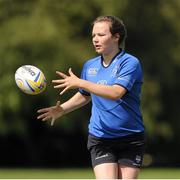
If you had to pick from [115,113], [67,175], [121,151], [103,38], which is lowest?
[67,175]

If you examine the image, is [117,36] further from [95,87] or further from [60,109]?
[60,109]

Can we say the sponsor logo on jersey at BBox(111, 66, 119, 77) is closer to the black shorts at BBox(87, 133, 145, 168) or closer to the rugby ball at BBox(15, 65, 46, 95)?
the black shorts at BBox(87, 133, 145, 168)

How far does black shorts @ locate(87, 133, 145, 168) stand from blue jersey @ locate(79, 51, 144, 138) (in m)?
0.05

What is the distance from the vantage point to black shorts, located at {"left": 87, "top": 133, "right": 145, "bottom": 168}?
629cm

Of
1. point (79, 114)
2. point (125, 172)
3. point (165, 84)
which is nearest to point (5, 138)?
point (79, 114)

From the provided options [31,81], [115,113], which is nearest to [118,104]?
[115,113]

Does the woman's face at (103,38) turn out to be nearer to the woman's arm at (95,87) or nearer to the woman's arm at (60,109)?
the woman's arm at (95,87)

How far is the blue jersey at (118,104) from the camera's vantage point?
625cm

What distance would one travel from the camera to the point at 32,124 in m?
23.0

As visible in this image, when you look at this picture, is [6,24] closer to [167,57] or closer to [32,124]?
[32,124]

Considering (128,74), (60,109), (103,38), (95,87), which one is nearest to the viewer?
(95,87)

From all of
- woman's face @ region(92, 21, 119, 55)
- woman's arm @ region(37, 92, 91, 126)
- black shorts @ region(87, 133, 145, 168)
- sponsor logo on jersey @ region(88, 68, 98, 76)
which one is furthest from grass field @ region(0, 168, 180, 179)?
woman's face @ region(92, 21, 119, 55)

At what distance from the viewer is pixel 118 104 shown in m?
6.27

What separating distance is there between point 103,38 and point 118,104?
59 centimetres
